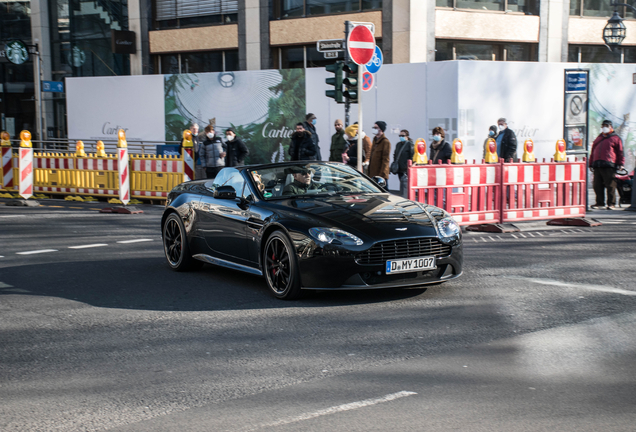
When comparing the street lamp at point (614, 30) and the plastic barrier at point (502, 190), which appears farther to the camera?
the street lamp at point (614, 30)

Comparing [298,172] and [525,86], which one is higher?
[525,86]

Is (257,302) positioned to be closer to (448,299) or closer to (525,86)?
(448,299)

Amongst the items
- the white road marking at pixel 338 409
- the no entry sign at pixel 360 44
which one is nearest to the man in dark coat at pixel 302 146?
the no entry sign at pixel 360 44

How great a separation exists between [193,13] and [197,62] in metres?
1.80

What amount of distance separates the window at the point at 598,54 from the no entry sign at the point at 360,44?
614 inches

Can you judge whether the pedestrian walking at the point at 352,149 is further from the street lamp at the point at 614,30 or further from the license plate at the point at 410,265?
the street lamp at the point at 614,30

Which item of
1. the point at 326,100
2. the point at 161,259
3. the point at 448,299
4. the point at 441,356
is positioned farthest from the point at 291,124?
the point at 441,356

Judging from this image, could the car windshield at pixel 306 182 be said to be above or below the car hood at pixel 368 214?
above

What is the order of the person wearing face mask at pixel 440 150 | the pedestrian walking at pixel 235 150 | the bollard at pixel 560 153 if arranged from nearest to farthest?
the bollard at pixel 560 153
the person wearing face mask at pixel 440 150
the pedestrian walking at pixel 235 150

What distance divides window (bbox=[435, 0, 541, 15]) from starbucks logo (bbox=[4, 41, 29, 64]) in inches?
572

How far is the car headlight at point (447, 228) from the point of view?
7.58 meters

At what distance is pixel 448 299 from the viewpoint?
746 centimetres

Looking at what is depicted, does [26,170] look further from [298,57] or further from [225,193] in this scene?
[225,193]

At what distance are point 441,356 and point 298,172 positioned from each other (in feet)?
11.7
